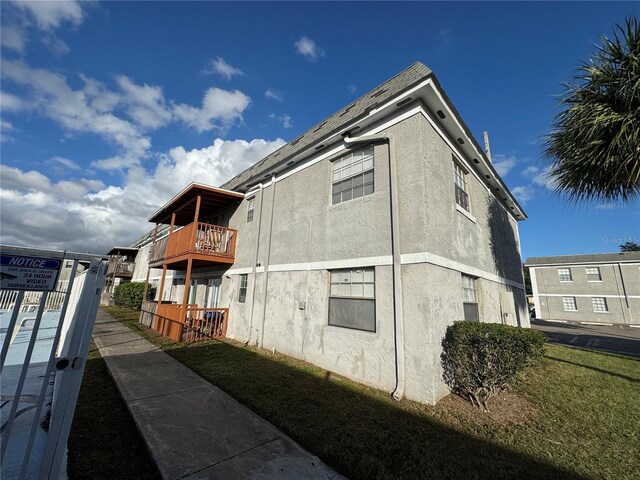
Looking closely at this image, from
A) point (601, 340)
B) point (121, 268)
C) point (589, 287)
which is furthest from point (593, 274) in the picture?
point (121, 268)

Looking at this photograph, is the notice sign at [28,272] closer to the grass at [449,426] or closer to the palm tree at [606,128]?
the grass at [449,426]

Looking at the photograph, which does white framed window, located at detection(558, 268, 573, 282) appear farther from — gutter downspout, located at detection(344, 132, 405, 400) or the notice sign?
the notice sign

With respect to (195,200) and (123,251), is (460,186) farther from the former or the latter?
(123,251)

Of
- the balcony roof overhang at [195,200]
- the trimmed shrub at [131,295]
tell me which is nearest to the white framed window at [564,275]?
the balcony roof overhang at [195,200]

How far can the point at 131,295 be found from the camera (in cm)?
2220

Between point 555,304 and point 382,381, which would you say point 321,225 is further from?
point 555,304

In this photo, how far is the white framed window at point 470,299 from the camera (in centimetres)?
748

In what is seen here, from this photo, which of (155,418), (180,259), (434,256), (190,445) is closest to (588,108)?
(434,256)

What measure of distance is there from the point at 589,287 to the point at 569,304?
8.78ft

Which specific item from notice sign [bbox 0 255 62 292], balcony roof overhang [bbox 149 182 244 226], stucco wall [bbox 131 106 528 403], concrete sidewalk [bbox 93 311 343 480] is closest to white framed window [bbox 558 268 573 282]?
stucco wall [bbox 131 106 528 403]

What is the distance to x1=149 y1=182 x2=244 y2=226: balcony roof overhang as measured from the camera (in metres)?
11.7

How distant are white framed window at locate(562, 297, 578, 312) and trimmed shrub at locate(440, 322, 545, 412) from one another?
35492 mm

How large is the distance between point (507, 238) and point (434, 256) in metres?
8.94

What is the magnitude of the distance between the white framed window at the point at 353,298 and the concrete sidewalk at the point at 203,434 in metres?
3.03
